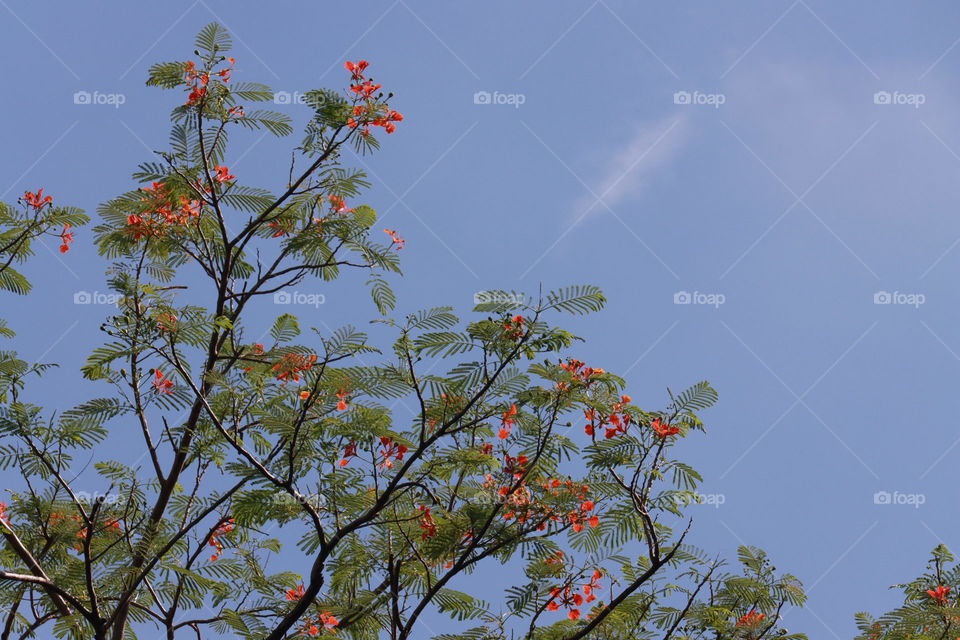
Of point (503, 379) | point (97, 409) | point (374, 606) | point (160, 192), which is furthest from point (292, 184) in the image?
point (374, 606)

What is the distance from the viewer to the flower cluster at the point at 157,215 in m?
6.20

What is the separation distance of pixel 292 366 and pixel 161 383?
0.76m

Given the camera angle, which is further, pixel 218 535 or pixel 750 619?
pixel 218 535

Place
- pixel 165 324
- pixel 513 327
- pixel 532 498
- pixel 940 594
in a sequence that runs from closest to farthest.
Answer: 1. pixel 513 327
2. pixel 165 324
3. pixel 532 498
4. pixel 940 594

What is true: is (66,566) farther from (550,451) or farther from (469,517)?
(550,451)

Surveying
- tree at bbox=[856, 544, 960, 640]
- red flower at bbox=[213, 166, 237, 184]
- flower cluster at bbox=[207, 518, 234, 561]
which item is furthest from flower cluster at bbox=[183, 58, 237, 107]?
tree at bbox=[856, 544, 960, 640]

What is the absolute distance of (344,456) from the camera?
5.07 m

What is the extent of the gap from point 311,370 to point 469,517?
121 cm

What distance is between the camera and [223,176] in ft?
21.1

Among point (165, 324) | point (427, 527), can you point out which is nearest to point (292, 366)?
point (165, 324)

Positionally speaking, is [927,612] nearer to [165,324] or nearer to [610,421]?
[610,421]

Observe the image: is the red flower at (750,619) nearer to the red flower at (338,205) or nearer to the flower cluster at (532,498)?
the flower cluster at (532,498)

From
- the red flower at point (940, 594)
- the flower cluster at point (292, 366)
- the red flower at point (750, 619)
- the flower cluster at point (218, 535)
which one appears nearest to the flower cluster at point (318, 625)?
the flower cluster at point (218, 535)

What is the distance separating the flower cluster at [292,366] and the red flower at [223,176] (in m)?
1.56
